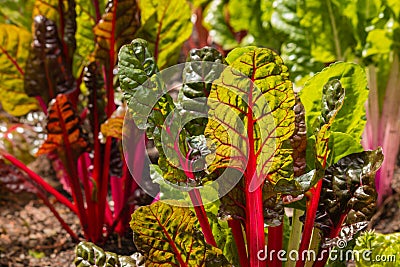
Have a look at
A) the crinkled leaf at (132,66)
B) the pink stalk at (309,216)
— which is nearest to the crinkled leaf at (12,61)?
the crinkled leaf at (132,66)

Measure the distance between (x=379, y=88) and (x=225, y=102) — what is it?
0.92 meters

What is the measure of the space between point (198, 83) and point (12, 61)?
68 centimetres

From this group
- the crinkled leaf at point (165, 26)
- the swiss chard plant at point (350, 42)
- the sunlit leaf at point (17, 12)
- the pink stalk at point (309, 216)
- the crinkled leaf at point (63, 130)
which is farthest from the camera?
the sunlit leaf at point (17, 12)

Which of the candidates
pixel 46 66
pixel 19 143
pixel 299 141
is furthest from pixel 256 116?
pixel 19 143

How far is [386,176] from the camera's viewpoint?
170 cm

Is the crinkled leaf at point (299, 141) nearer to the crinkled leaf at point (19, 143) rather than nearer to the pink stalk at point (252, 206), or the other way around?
the pink stalk at point (252, 206)

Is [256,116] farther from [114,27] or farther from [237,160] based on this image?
[114,27]

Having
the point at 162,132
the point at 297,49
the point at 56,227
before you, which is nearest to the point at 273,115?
the point at 162,132

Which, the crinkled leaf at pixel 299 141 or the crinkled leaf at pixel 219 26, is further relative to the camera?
the crinkled leaf at pixel 219 26

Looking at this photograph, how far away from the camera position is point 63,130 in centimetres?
139

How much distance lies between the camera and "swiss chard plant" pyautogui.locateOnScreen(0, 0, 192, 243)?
142 centimetres

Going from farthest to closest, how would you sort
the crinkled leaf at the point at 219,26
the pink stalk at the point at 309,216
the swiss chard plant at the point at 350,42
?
the crinkled leaf at the point at 219,26 < the swiss chard plant at the point at 350,42 < the pink stalk at the point at 309,216

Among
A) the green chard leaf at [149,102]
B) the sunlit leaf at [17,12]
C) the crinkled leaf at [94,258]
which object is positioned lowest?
the crinkled leaf at [94,258]

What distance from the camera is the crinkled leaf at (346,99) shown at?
116 cm
